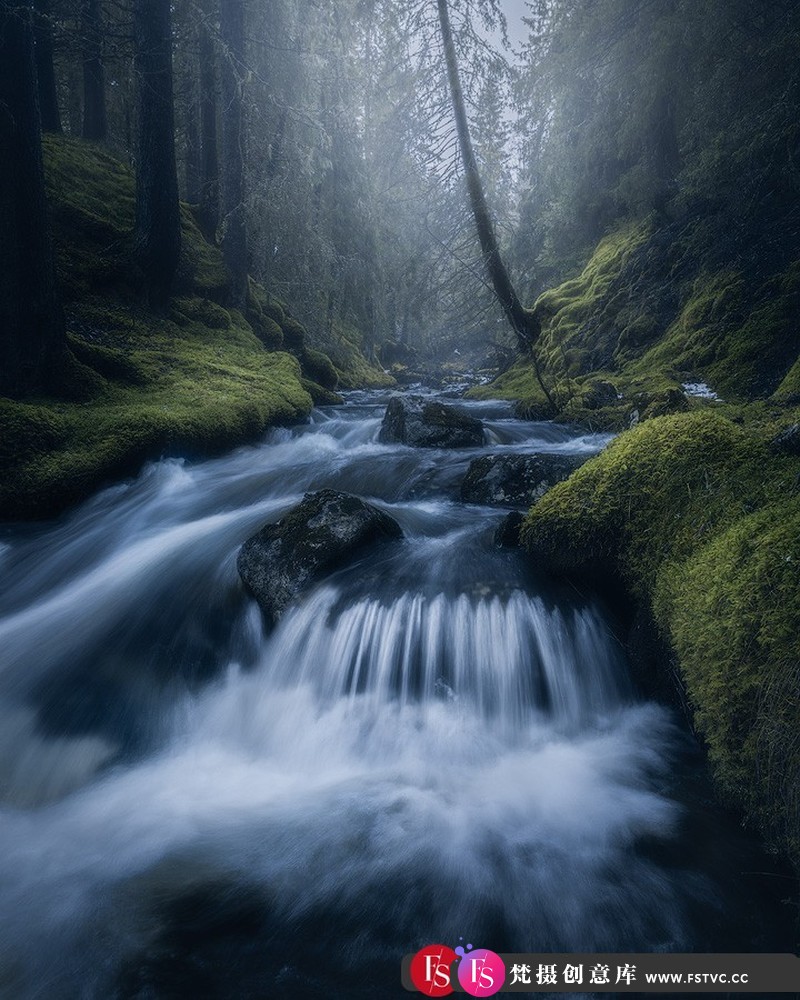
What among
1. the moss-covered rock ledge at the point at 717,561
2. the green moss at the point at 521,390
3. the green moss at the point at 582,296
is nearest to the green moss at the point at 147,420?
the green moss at the point at 521,390

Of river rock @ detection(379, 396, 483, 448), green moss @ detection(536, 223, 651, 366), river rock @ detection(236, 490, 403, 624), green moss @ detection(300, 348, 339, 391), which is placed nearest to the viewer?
river rock @ detection(236, 490, 403, 624)

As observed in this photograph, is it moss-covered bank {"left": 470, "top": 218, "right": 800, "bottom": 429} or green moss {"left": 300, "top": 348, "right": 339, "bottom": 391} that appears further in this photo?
green moss {"left": 300, "top": 348, "right": 339, "bottom": 391}

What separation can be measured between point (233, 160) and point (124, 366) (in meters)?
7.27

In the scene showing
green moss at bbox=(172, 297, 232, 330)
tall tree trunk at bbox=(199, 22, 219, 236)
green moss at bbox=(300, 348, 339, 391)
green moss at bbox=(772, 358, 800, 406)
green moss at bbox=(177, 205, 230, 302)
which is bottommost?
green moss at bbox=(772, 358, 800, 406)

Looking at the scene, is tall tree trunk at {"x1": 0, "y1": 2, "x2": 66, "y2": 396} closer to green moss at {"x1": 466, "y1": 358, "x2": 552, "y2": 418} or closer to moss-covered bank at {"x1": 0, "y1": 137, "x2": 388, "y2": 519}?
moss-covered bank at {"x1": 0, "y1": 137, "x2": 388, "y2": 519}

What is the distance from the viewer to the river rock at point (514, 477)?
5777 mm

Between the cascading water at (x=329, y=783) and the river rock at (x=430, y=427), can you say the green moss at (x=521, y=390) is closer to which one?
the river rock at (x=430, y=427)

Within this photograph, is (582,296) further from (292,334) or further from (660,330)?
(292,334)

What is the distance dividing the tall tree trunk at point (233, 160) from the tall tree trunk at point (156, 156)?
2171 millimetres

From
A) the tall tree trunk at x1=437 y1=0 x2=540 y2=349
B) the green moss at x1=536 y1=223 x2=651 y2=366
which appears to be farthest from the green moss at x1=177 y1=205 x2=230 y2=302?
the green moss at x1=536 y1=223 x2=651 y2=366

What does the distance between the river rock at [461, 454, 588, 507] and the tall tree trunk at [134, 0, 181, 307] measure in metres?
7.97

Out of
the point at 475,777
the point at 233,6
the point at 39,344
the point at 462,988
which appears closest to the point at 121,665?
the point at 475,777

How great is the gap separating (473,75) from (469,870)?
12174mm

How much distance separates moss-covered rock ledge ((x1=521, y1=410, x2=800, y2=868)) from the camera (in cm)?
206
